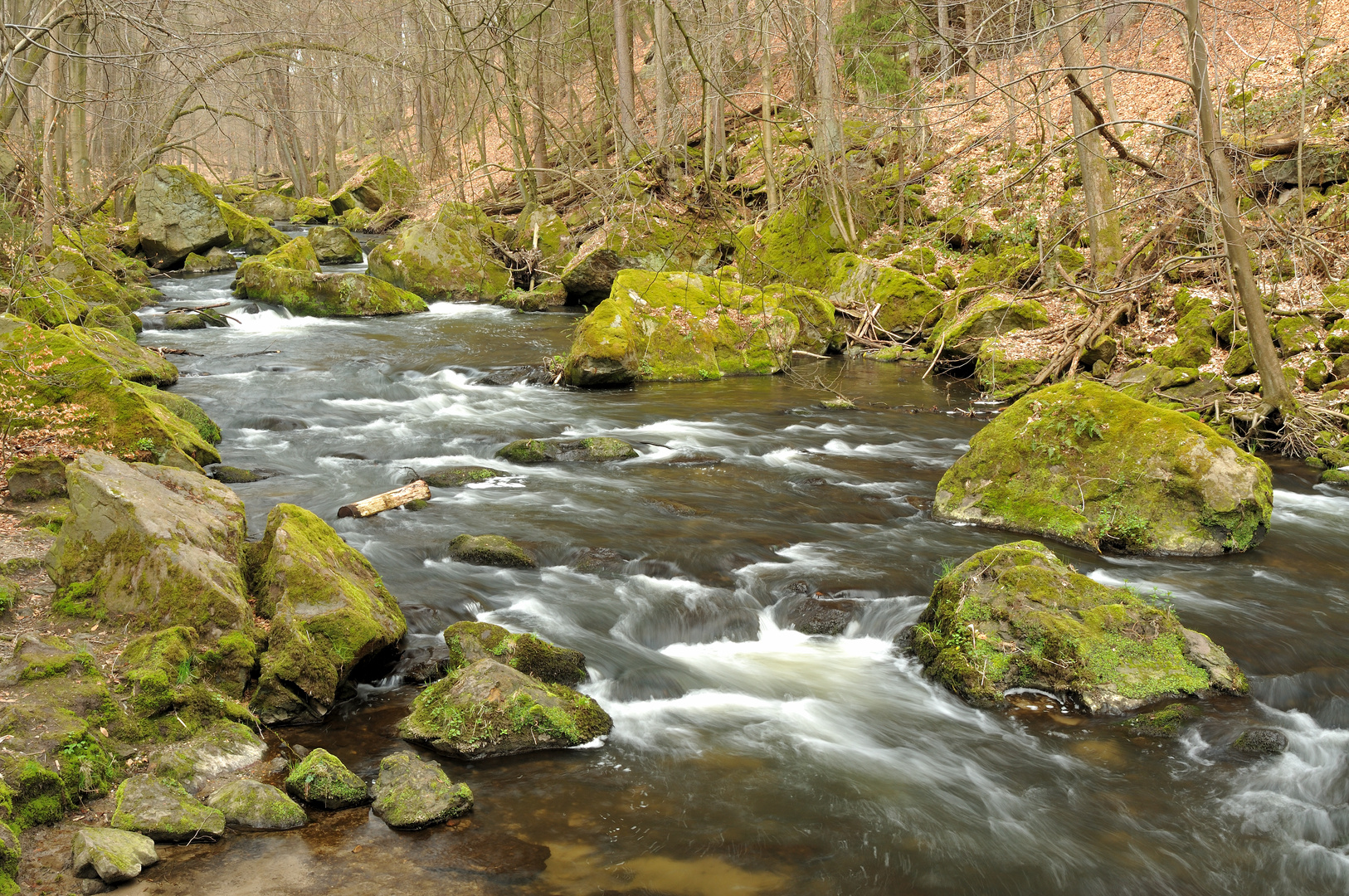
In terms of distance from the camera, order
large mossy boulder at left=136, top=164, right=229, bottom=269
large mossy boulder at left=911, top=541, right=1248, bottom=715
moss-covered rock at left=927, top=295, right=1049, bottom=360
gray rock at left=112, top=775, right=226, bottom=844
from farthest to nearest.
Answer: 1. large mossy boulder at left=136, top=164, right=229, bottom=269
2. moss-covered rock at left=927, top=295, right=1049, bottom=360
3. large mossy boulder at left=911, top=541, right=1248, bottom=715
4. gray rock at left=112, top=775, right=226, bottom=844

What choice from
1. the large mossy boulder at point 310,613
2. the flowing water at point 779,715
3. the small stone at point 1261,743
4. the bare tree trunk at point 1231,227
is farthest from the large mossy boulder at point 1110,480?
the large mossy boulder at point 310,613

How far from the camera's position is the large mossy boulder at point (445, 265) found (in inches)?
821

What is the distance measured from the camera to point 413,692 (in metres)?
5.28

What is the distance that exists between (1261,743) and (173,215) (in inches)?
985

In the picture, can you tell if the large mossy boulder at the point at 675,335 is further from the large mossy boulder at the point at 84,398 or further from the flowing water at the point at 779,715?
the large mossy boulder at the point at 84,398

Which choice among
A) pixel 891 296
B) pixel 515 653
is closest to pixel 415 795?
pixel 515 653

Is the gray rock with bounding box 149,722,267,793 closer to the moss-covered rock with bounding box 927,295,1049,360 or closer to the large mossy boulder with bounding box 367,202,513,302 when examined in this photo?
the moss-covered rock with bounding box 927,295,1049,360

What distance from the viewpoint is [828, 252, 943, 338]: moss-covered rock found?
15.9 m

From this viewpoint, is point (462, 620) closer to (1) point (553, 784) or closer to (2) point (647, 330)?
(1) point (553, 784)

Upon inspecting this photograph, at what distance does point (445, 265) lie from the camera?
20.9 m

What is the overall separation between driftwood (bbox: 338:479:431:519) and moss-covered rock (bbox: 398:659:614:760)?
333cm

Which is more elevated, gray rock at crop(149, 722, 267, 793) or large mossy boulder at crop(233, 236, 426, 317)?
large mossy boulder at crop(233, 236, 426, 317)

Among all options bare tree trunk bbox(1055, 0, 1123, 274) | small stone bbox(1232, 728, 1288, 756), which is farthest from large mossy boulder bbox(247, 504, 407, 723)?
bare tree trunk bbox(1055, 0, 1123, 274)

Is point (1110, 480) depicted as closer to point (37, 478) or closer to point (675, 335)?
point (675, 335)
